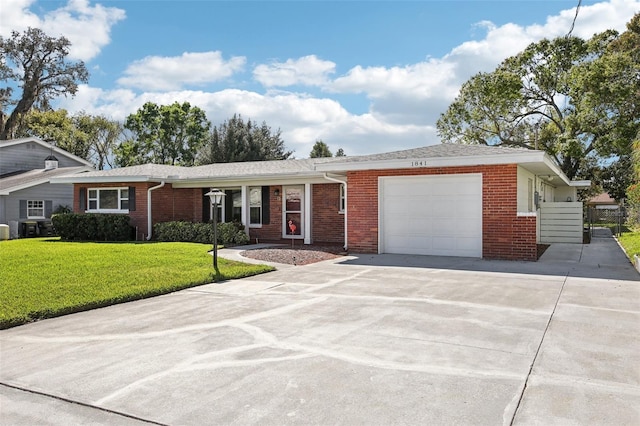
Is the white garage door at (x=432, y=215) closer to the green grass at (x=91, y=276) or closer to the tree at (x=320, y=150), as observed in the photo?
the green grass at (x=91, y=276)

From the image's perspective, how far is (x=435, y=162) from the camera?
12258 millimetres

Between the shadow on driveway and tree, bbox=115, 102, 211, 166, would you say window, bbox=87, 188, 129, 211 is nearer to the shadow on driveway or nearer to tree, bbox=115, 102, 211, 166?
the shadow on driveway

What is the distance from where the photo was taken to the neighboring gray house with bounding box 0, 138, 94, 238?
22.2m

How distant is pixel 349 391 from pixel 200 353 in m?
1.72

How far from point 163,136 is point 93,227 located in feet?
89.2

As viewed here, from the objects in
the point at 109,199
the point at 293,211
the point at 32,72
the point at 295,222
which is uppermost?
the point at 32,72

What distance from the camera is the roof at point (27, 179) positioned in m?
22.1

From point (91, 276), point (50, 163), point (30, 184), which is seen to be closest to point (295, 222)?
point (91, 276)

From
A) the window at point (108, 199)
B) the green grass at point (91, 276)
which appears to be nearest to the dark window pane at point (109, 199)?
the window at point (108, 199)

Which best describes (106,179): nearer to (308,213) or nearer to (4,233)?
(4,233)

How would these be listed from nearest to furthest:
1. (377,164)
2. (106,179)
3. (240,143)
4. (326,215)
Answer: (377,164) < (326,215) < (106,179) < (240,143)

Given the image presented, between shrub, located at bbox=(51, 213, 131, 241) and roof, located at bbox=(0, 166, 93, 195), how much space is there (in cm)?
411

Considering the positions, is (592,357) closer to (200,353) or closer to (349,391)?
(349,391)

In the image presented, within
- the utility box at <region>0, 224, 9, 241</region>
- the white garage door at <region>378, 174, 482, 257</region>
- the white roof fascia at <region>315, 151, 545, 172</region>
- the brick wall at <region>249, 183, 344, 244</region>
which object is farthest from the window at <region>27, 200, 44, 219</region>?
the white garage door at <region>378, 174, 482, 257</region>
